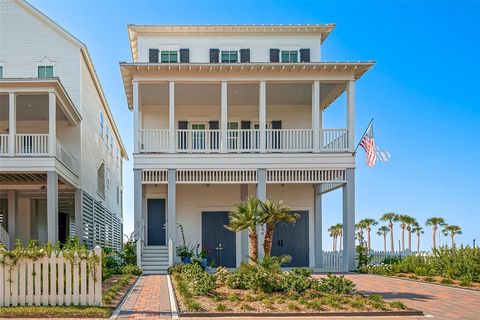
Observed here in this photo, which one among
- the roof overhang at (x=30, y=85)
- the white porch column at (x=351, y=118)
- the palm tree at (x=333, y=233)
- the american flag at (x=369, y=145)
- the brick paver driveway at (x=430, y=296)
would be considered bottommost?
the palm tree at (x=333, y=233)

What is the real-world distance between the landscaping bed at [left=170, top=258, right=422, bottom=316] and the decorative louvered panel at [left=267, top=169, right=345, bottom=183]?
858 centimetres

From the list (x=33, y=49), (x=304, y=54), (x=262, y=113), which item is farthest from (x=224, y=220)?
(x=33, y=49)

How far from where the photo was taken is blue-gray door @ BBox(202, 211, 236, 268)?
24.0 metres

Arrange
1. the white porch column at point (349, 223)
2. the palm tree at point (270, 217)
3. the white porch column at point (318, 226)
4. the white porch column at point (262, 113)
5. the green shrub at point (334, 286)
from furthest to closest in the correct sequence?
the white porch column at point (318, 226) → the white porch column at point (262, 113) → the white porch column at point (349, 223) → the palm tree at point (270, 217) → the green shrub at point (334, 286)

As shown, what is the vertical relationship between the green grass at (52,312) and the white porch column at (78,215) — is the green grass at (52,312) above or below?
below

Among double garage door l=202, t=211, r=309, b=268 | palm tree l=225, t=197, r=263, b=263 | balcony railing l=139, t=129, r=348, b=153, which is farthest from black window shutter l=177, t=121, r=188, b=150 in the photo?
palm tree l=225, t=197, r=263, b=263

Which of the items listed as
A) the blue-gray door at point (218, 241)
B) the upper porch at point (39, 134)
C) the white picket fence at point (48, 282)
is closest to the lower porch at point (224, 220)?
the blue-gray door at point (218, 241)

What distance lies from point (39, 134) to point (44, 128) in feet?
16.5

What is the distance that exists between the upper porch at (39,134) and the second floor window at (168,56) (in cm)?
496

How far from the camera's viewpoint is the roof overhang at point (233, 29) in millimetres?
24297

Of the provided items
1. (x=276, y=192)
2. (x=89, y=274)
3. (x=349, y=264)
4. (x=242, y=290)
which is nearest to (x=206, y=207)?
(x=276, y=192)

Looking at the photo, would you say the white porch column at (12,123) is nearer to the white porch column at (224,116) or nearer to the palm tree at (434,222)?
the white porch column at (224,116)

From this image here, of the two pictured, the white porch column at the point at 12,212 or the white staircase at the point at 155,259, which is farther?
the white porch column at the point at 12,212

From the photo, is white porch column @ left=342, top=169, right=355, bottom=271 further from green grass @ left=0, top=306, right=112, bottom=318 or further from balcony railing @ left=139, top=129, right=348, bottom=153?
green grass @ left=0, top=306, right=112, bottom=318
